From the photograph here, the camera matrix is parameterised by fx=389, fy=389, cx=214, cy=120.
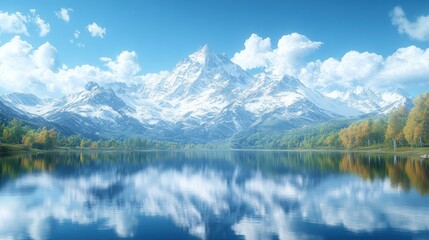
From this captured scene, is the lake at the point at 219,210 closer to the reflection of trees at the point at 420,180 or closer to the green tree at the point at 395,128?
the reflection of trees at the point at 420,180

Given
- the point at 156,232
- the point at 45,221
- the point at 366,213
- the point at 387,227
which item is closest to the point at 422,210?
the point at 366,213

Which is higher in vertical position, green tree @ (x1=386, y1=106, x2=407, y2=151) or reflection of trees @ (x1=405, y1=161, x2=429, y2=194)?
green tree @ (x1=386, y1=106, x2=407, y2=151)

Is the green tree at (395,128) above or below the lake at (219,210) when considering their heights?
above

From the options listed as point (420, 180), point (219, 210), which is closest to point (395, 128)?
point (420, 180)

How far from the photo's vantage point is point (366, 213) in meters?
45.7

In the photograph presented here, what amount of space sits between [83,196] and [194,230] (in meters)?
28.4

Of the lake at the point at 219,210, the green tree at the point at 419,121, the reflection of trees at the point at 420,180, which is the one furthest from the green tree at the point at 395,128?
the lake at the point at 219,210

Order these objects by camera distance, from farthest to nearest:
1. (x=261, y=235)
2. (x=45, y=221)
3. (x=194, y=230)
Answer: (x=45, y=221) < (x=194, y=230) < (x=261, y=235)

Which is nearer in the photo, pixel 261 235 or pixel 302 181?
pixel 261 235

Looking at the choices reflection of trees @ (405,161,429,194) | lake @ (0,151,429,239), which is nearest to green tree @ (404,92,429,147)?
reflection of trees @ (405,161,429,194)

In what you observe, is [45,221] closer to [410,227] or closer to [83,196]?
[83,196]

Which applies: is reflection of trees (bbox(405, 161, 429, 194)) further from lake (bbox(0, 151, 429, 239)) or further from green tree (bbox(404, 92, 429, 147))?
green tree (bbox(404, 92, 429, 147))

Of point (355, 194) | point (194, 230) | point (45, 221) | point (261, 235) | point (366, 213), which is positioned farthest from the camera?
point (355, 194)

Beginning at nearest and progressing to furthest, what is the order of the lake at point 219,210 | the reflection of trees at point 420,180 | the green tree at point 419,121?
the lake at point 219,210
the reflection of trees at point 420,180
the green tree at point 419,121
